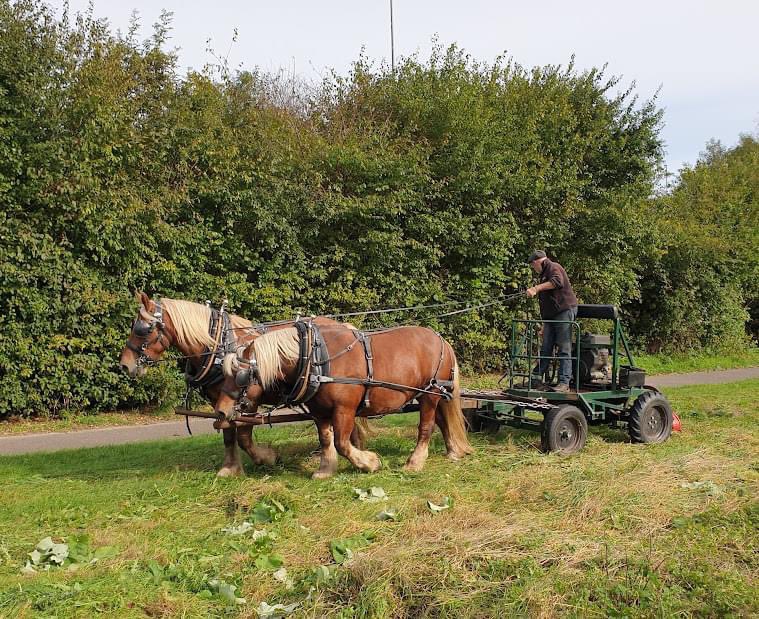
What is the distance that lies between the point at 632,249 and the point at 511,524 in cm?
1332

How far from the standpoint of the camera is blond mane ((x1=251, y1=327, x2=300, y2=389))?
656 centimetres

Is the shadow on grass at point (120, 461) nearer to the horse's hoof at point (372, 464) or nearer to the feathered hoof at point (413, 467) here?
the horse's hoof at point (372, 464)

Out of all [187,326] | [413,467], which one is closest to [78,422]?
[187,326]

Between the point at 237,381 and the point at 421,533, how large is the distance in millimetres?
2358

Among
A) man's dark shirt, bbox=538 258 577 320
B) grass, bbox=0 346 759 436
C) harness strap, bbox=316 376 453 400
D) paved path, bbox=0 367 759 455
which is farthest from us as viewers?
grass, bbox=0 346 759 436

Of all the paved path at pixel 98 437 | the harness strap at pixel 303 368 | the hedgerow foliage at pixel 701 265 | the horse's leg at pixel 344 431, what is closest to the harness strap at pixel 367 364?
the horse's leg at pixel 344 431

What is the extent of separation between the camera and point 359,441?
8.08 meters

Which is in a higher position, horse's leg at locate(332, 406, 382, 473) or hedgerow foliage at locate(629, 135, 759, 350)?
hedgerow foliage at locate(629, 135, 759, 350)

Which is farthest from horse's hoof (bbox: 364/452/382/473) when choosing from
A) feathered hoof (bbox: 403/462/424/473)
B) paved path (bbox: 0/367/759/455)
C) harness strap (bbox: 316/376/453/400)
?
paved path (bbox: 0/367/759/455)

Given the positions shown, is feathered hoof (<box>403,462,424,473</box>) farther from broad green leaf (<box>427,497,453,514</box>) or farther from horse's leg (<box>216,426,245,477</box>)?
horse's leg (<box>216,426,245,477</box>)

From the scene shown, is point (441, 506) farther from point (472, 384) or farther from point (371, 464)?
point (472, 384)

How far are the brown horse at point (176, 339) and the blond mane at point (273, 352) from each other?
0.56 metres

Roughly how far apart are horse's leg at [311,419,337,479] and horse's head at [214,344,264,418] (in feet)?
2.58

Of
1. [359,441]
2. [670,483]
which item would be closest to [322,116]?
[359,441]
